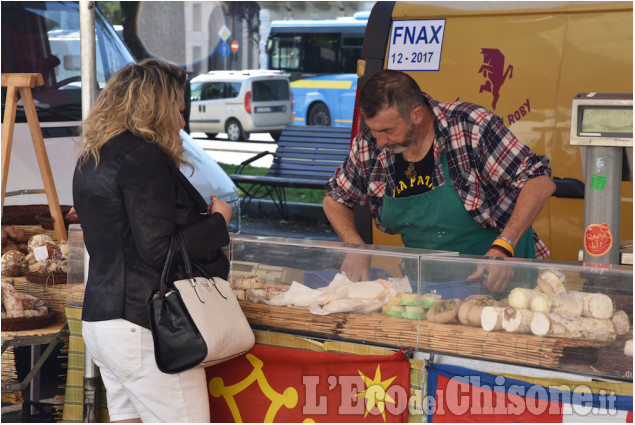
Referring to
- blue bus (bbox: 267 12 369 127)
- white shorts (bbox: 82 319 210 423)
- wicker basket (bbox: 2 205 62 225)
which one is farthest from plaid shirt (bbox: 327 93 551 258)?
blue bus (bbox: 267 12 369 127)

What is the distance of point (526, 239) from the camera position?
3.42m

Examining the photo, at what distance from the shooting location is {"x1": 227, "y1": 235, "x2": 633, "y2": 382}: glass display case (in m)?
2.46

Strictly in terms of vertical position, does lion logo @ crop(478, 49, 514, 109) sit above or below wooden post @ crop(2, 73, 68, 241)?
above

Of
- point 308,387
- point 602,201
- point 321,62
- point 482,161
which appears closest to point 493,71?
point 482,161

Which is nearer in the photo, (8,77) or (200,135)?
(8,77)

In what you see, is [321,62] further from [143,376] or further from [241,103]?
[143,376]

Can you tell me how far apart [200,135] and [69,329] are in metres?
19.8

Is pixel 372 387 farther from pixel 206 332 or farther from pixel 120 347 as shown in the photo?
pixel 120 347

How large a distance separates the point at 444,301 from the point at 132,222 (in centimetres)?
105

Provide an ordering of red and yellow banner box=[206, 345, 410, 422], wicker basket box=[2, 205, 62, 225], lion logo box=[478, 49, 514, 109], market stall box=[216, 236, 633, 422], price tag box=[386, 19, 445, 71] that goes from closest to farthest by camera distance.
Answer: market stall box=[216, 236, 633, 422], red and yellow banner box=[206, 345, 410, 422], wicker basket box=[2, 205, 62, 225], lion logo box=[478, 49, 514, 109], price tag box=[386, 19, 445, 71]

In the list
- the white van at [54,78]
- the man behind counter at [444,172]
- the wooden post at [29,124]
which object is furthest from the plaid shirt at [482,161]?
the white van at [54,78]

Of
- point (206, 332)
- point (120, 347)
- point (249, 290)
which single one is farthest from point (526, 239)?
point (120, 347)

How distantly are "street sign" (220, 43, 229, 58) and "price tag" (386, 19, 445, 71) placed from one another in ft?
66.6

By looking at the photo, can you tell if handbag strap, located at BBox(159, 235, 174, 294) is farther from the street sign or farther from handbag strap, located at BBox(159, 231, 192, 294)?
the street sign
